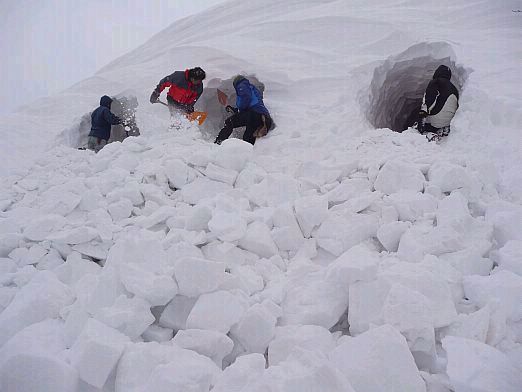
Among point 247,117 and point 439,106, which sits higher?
point 439,106

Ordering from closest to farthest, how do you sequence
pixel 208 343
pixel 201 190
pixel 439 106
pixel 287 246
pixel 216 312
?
1. pixel 208 343
2. pixel 216 312
3. pixel 287 246
4. pixel 201 190
5. pixel 439 106

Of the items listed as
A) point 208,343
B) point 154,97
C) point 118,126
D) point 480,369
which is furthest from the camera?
point 118,126

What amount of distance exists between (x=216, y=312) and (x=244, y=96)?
9.80 ft

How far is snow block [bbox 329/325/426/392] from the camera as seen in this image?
1.28 metres

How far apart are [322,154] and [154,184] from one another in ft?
5.14

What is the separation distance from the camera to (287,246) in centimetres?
231

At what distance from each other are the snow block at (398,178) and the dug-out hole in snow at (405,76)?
195 cm

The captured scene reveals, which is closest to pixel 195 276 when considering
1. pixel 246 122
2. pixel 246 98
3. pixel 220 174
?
pixel 220 174

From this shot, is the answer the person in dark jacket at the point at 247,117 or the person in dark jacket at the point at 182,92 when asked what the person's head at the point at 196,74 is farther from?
the person in dark jacket at the point at 247,117

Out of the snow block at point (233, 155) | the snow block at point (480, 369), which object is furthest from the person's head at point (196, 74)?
the snow block at point (480, 369)

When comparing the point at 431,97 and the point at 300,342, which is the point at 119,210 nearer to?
the point at 300,342

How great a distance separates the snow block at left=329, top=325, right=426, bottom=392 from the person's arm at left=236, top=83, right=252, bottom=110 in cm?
325

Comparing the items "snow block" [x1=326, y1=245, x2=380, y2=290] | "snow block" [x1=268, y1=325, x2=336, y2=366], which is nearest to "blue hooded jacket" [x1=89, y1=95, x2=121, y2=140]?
"snow block" [x1=326, y1=245, x2=380, y2=290]

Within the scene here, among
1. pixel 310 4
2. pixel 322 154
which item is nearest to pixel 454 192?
pixel 322 154
